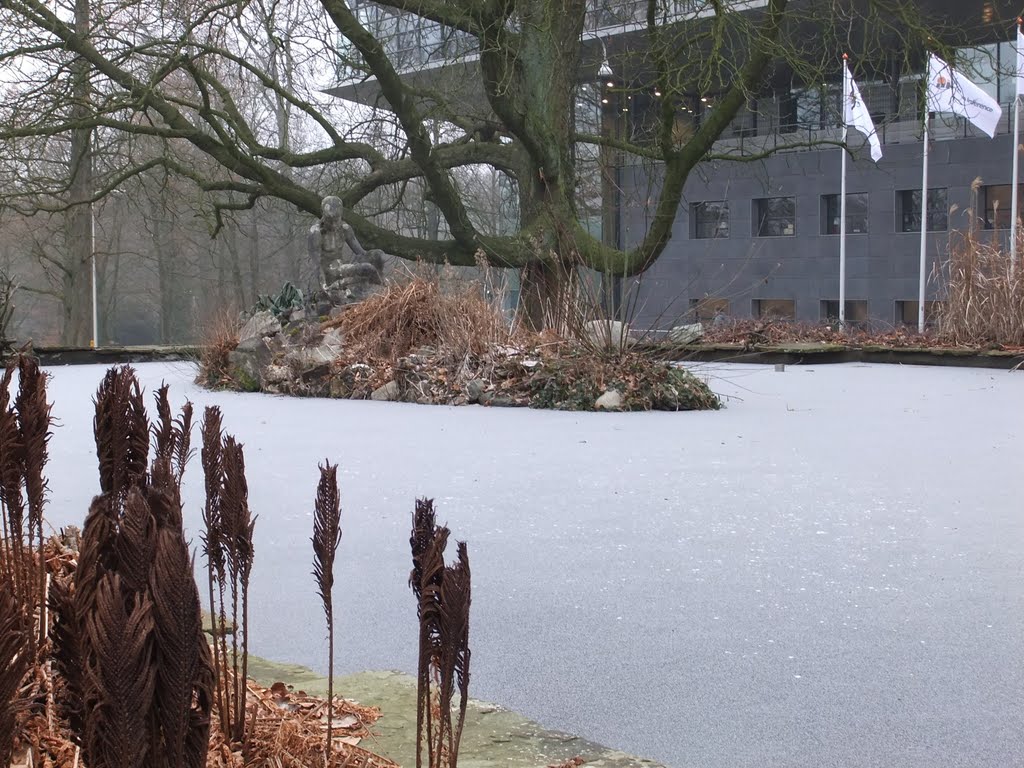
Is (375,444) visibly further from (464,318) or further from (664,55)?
(664,55)

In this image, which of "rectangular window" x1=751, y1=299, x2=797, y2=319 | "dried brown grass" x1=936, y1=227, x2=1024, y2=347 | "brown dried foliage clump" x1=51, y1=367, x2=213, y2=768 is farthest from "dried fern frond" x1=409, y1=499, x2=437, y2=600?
"rectangular window" x1=751, y1=299, x2=797, y2=319

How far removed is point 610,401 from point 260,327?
14.5 ft

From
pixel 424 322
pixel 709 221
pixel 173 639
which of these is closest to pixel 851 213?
pixel 709 221

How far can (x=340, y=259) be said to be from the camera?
39.0ft

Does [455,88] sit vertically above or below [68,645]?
above

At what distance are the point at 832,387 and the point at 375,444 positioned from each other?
17.2ft

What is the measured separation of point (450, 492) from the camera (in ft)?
15.0

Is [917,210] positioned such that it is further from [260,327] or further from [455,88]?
[260,327]

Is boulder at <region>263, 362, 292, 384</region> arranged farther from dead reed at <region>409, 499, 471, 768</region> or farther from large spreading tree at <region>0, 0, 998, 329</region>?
dead reed at <region>409, 499, 471, 768</region>

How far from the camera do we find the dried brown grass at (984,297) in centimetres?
1201

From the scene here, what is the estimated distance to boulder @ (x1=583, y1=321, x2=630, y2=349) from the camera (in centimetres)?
846

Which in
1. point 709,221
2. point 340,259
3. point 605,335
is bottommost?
point 605,335

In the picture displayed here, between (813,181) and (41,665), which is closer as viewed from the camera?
(41,665)

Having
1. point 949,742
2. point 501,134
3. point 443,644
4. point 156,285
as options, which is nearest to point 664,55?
point 501,134
